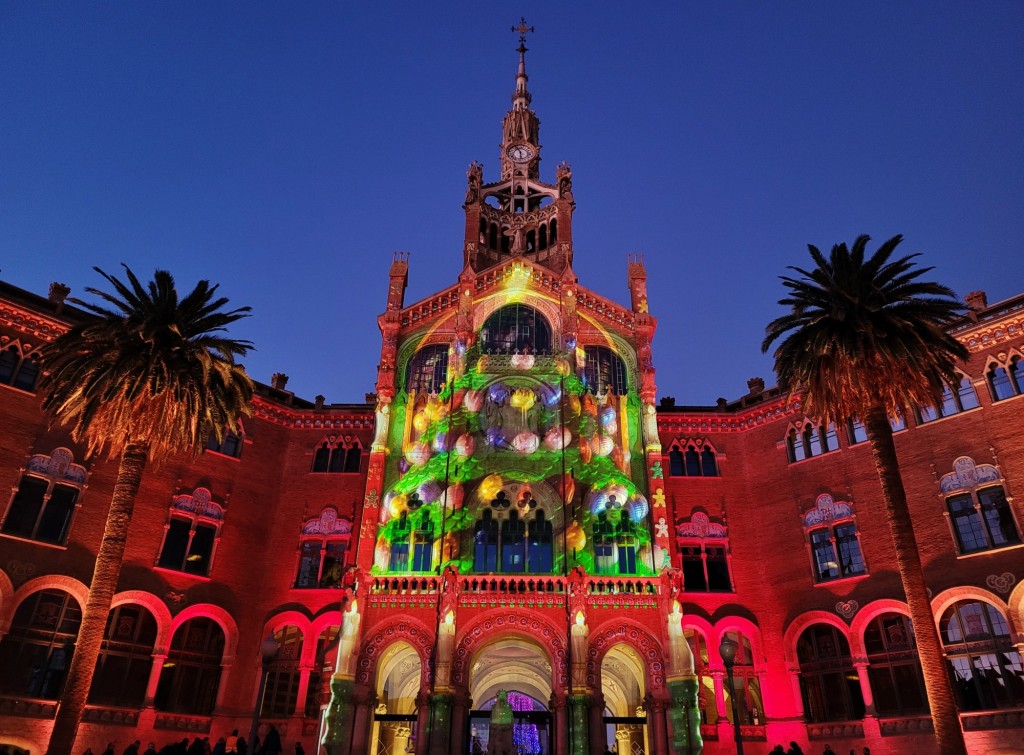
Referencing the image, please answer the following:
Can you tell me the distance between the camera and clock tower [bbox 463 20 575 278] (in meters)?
47.5

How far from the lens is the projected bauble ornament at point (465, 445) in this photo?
36125mm

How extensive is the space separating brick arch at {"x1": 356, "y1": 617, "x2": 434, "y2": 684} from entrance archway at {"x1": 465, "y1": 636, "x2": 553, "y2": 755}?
6.99ft

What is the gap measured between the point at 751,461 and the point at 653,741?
49.0ft

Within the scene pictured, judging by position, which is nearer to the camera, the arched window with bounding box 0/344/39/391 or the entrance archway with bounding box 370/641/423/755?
the arched window with bounding box 0/344/39/391

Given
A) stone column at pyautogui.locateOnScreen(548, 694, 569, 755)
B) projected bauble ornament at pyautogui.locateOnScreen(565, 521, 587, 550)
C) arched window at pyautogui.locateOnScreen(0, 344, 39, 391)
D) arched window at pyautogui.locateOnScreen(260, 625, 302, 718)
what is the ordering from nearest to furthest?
stone column at pyautogui.locateOnScreen(548, 694, 569, 755) < arched window at pyautogui.locateOnScreen(0, 344, 39, 391) < projected bauble ornament at pyautogui.locateOnScreen(565, 521, 587, 550) < arched window at pyautogui.locateOnScreen(260, 625, 302, 718)

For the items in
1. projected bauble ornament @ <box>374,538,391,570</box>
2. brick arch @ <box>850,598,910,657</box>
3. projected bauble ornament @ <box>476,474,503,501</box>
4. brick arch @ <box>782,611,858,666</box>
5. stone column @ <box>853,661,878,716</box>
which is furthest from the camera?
projected bauble ornament @ <box>476,474,503,501</box>

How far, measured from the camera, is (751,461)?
129ft

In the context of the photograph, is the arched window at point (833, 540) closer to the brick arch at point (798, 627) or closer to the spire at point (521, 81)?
the brick arch at point (798, 627)

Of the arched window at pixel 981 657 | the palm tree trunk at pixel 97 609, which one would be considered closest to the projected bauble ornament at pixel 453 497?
the palm tree trunk at pixel 97 609

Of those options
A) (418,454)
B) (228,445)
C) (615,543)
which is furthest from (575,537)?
(228,445)

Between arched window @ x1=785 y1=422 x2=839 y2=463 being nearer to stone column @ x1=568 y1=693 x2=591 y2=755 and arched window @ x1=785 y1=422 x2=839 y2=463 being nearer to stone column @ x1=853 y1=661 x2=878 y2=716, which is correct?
stone column @ x1=853 y1=661 x2=878 y2=716

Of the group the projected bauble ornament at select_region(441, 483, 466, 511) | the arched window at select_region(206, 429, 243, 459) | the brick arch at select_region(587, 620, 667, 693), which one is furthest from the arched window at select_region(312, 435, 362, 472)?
the brick arch at select_region(587, 620, 667, 693)

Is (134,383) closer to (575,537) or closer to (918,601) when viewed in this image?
(575,537)

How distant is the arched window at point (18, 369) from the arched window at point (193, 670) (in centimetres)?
1227
